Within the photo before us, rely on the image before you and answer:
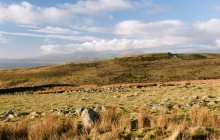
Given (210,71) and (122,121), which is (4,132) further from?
(210,71)

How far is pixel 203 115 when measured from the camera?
43.3 ft

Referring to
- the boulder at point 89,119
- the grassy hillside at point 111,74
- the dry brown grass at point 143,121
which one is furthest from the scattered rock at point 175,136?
the grassy hillside at point 111,74

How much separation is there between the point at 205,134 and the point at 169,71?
7414 cm

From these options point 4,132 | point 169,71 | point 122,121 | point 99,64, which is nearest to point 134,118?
point 122,121

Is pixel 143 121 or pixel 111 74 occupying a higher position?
pixel 143 121

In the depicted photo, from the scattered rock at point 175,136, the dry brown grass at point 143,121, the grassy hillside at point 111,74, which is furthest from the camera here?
the grassy hillside at point 111,74

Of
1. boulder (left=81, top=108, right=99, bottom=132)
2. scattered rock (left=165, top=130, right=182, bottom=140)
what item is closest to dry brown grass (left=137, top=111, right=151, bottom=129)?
boulder (left=81, top=108, right=99, bottom=132)

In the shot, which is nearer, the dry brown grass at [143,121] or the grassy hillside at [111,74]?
the dry brown grass at [143,121]

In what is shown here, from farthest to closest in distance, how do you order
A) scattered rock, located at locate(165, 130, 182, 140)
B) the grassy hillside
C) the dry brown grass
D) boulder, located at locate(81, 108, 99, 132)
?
the grassy hillside
the dry brown grass
boulder, located at locate(81, 108, 99, 132)
scattered rock, located at locate(165, 130, 182, 140)

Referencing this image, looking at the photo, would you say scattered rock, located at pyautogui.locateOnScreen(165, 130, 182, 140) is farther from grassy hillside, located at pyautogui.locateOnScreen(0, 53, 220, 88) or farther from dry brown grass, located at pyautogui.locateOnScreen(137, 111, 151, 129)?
grassy hillside, located at pyautogui.locateOnScreen(0, 53, 220, 88)

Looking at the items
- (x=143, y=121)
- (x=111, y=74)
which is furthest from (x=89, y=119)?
(x=111, y=74)

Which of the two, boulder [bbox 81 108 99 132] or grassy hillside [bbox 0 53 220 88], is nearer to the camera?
boulder [bbox 81 108 99 132]

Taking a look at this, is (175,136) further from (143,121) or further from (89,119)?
(89,119)

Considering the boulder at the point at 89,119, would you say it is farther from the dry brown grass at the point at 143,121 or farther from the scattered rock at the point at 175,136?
the scattered rock at the point at 175,136
